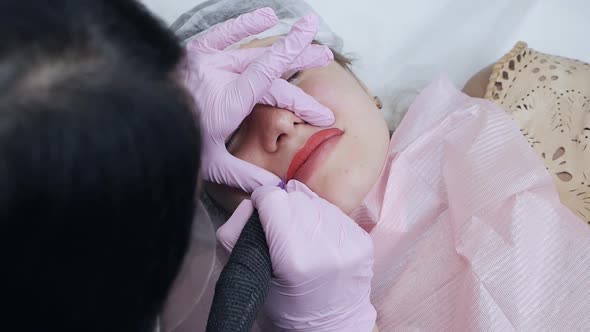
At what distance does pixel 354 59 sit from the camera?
1032 mm

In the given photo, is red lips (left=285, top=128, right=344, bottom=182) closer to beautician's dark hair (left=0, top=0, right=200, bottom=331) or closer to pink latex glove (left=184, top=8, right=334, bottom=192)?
pink latex glove (left=184, top=8, right=334, bottom=192)

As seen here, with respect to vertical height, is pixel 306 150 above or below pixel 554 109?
below

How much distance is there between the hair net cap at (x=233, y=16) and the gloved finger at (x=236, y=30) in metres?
0.08

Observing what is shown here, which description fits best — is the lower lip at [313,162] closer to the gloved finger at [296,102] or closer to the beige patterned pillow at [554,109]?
the gloved finger at [296,102]

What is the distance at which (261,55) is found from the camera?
0.71 metres

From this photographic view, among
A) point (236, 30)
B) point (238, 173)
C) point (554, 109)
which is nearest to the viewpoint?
point (238, 173)

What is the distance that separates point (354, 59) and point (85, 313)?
829 mm

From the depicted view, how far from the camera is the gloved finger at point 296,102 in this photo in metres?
0.67

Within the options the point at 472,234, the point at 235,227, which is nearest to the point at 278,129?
the point at 235,227

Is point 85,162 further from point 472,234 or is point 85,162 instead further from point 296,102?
point 472,234

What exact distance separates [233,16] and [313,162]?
0.36m

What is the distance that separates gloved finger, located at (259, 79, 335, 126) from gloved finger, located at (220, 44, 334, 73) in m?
0.05

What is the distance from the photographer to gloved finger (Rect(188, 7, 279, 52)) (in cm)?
74

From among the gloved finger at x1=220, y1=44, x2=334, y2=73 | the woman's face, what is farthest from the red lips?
the gloved finger at x1=220, y1=44, x2=334, y2=73
